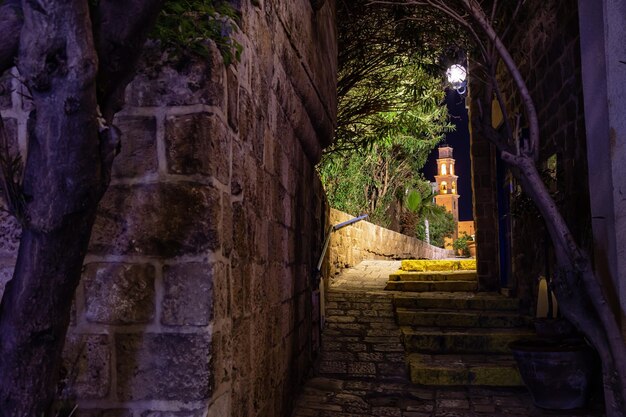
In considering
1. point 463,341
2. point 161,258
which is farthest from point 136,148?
point 463,341

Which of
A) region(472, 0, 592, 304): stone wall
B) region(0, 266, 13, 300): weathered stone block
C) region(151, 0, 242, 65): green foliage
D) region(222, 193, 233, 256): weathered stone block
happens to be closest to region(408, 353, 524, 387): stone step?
region(472, 0, 592, 304): stone wall

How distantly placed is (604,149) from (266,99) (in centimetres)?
246

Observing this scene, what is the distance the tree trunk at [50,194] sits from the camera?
54.0 inches

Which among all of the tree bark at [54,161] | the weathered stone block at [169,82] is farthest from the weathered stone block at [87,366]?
the weathered stone block at [169,82]

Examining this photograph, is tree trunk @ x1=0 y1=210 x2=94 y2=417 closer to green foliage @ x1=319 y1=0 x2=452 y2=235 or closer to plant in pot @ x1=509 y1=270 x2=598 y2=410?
plant in pot @ x1=509 y1=270 x2=598 y2=410

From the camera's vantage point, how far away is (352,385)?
A: 5500 millimetres

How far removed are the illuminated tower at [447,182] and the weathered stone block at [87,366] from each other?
80.3 m

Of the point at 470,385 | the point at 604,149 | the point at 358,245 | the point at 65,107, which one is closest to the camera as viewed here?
the point at 65,107

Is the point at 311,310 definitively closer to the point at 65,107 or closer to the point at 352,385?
the point at 352,385

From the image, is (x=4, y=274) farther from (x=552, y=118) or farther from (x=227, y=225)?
(x=552, y=118)

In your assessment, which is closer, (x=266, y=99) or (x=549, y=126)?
(x=266, y=99)

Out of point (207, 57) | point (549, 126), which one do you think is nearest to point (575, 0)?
point (549, 126)

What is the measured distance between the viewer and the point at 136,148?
2.12 metres

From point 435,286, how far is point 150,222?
7189mm
